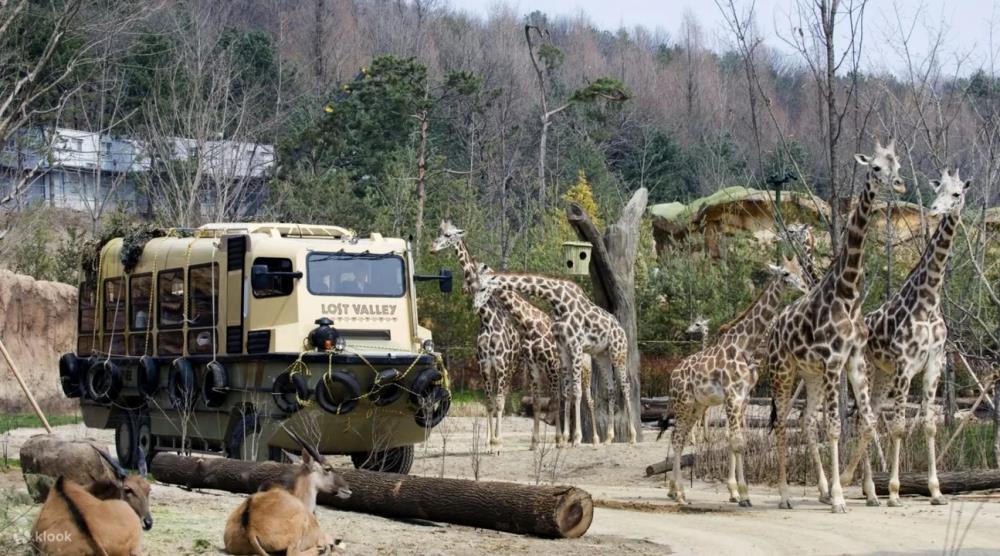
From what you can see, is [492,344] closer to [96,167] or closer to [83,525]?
[83,525]

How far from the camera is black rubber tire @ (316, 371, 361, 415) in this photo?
1562 cm

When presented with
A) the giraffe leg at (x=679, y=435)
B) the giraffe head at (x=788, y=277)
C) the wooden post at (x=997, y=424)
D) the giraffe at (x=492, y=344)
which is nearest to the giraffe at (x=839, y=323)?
the giraffe leg at (x=679, y=435)

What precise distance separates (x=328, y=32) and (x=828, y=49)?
73110mm

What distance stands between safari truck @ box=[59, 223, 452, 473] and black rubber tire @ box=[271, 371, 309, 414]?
1 cm

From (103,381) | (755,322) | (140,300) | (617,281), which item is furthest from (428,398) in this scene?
(617,281)

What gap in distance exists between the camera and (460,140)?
57375mm

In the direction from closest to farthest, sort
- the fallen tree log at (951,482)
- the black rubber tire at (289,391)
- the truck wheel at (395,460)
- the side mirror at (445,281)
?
the fallen tree log at (951,482) < the black rubber tire at (289,391) < the truck wheel at (395,460) < the side mirror at (445,281)

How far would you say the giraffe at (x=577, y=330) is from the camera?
22109 mm

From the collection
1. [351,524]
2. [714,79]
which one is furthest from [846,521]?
[714,79]

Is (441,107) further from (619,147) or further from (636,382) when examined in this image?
(636,382)

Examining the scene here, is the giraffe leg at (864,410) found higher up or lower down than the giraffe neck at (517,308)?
lower down

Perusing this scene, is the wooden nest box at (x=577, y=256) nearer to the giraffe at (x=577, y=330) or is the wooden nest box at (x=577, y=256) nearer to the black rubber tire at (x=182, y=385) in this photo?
the giraffe at (x=577, y=330)

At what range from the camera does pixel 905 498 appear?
15.1 m

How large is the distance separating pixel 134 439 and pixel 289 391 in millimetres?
3740
